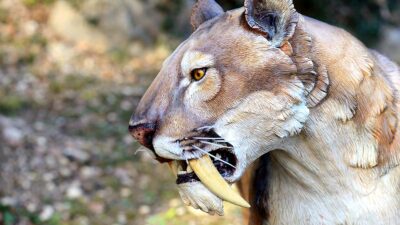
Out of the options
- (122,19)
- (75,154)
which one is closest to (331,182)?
(75,154)

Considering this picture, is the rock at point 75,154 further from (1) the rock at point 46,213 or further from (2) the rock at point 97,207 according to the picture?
(1) the rock at point 46,213

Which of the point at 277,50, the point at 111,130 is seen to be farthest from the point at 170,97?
the point at 111,130

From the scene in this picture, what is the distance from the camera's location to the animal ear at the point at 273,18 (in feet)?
8.39

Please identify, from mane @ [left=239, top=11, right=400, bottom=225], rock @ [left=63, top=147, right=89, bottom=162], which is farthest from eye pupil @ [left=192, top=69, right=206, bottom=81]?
rock @ [left=63, top=147, right=89, bottom=162]

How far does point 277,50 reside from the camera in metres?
2.57

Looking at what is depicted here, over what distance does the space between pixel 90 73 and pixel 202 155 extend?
5609 millimetres

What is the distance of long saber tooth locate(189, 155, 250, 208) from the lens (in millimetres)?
2586

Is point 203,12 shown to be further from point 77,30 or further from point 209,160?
point 77,30

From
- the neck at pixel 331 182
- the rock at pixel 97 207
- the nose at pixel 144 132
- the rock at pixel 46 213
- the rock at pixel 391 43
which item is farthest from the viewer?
the rock at pixel 391 43

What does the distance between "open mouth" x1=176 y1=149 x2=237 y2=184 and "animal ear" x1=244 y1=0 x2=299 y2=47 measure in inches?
16.7

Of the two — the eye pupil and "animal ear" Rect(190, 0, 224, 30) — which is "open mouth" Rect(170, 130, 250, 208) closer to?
the eye pupil

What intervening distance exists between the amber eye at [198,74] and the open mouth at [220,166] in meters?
0.26

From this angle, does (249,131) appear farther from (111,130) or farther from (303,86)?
(111,130)

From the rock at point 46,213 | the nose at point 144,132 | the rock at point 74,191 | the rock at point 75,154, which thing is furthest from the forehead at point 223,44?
the rock at point 75,154
